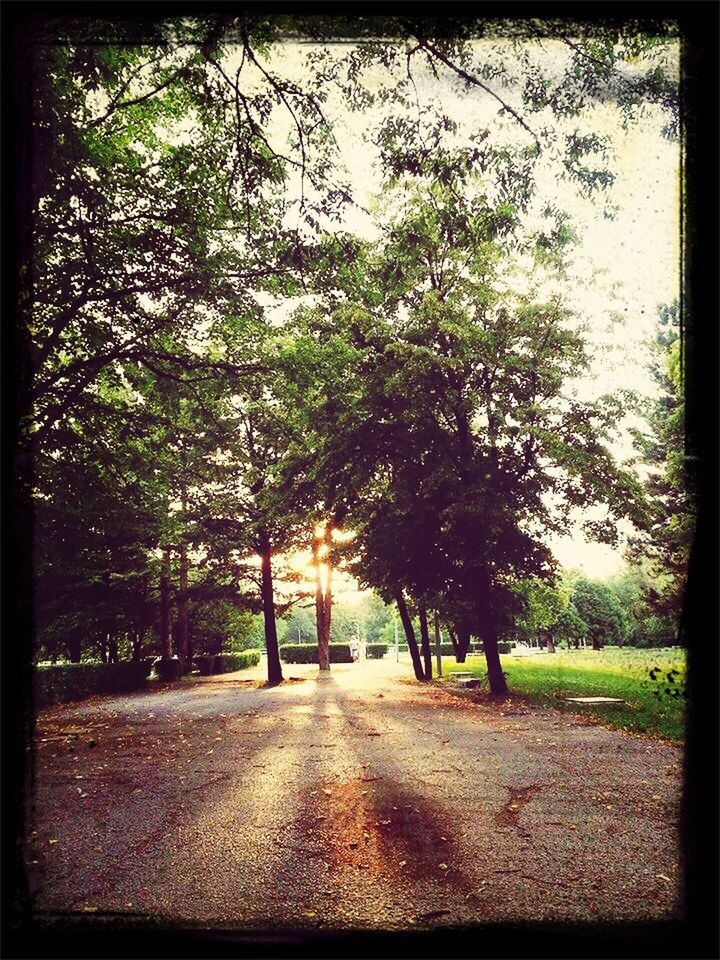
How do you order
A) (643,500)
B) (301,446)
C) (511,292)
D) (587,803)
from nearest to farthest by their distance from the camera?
(587,803) < (643,500) < (511,292) < (301,446)

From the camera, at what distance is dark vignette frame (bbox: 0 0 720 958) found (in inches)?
68.5

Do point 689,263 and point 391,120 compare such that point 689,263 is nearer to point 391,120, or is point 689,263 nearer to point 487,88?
point 487,88

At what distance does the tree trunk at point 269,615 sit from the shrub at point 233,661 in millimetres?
10860

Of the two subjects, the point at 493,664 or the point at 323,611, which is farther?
the point at 323,611

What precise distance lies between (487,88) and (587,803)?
17.3ft

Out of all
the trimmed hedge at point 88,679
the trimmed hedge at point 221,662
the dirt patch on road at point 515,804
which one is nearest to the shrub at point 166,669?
the trimmed hedge at point 88,679

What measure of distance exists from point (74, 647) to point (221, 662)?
1035 centimetres

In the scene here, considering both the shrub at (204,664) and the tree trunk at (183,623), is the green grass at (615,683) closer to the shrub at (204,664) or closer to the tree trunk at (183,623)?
the tree trunk at (183,623)

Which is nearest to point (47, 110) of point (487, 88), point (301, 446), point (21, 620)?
point (487, 88)

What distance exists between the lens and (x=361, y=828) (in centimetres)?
389

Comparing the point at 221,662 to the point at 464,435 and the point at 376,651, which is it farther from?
the point at 376,651

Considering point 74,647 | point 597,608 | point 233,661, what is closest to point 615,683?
point 597,608

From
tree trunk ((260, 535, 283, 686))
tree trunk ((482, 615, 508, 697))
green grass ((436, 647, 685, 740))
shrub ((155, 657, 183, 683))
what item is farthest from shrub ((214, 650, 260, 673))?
tree trunk ((482, 615, 508, 697))

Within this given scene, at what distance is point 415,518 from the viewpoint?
12578 mm
